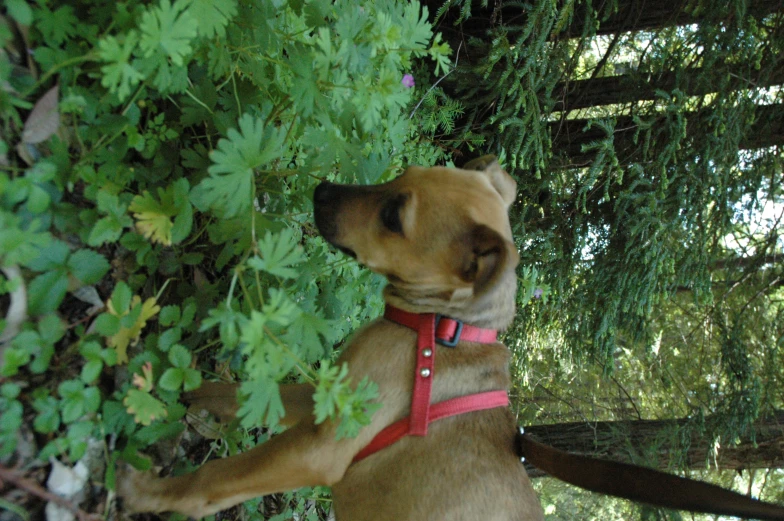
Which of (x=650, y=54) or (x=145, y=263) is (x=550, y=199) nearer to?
(x=650, y=54)

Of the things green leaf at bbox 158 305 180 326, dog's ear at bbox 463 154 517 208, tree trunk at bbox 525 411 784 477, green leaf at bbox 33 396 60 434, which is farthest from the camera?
tree trunk at bbox 525 411 784 477

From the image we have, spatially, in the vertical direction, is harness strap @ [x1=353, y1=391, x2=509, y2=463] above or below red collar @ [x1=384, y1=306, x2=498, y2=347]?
below

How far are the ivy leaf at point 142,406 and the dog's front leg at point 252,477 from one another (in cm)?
41

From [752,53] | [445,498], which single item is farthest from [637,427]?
[445,498]

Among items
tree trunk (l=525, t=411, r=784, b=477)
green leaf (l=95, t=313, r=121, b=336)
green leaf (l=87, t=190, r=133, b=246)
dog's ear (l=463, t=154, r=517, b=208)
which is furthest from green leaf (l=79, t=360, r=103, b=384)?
tree trunk (l=525, t=411, r=784, b=477)

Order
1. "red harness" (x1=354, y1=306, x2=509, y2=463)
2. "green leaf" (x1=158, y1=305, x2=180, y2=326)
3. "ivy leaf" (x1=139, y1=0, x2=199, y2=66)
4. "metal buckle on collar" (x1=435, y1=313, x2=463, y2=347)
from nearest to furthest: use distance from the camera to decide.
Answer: "ivy leaf" (x1=139, y1=0, x2=199, y2=66), "green leaf" (x1=158, y1=305, x2=180, y2=326), "red harness" (x1=354, y1=306, x2=509, y2=463), "metal buckle on collar" (x1=435, y1=313, x2=463, y2=347)

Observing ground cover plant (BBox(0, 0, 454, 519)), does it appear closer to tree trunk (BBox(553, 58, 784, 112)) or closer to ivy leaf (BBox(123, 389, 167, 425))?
ivy leaf (BBox(123, 389, 167, 425))

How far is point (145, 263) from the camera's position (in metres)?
2.54

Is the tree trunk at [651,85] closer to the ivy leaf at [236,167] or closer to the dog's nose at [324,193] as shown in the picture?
the dog's nose at [324,193]

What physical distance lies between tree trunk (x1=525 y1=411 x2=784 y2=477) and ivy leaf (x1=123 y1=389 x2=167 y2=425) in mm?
4311

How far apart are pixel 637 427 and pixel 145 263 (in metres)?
5.01

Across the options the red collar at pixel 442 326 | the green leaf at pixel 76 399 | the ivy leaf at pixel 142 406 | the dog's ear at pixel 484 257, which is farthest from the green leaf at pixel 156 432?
the dog's ear at pixel 484 257

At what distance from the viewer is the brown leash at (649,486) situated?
1.94 metres

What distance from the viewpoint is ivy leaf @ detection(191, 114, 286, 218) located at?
2.11 metres
